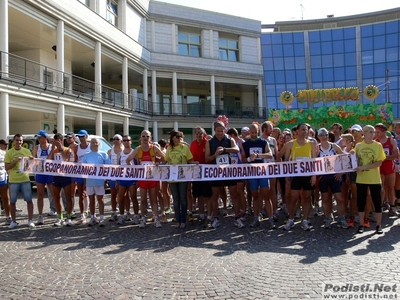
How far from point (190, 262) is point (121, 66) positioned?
65.8 feet

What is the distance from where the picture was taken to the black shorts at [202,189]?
6871 millimetres

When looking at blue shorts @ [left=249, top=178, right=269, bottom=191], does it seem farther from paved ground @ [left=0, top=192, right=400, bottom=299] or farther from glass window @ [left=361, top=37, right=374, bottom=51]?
glass window @ [left=361, top=37, right=374, bottom=51]

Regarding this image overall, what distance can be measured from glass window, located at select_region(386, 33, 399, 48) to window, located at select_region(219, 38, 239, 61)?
22977mm

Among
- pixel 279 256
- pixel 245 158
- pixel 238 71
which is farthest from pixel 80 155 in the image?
pixel 238 71

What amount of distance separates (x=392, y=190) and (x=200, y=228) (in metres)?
4.03

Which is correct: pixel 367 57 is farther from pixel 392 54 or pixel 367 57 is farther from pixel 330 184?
pixel 330 184

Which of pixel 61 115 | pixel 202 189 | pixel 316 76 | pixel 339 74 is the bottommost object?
pixel 202 189

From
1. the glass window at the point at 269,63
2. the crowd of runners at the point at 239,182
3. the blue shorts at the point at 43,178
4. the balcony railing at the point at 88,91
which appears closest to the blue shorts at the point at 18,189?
the crowd of runners at the point at 239,182

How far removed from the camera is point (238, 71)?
28.7 meters

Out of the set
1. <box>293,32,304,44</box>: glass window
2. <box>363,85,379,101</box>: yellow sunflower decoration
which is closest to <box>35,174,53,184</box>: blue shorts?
<box>363,85,379,101</box>: yellow sunflower decoration

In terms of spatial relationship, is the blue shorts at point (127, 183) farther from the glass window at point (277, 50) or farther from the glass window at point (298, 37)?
the glass window at point (298, 37)

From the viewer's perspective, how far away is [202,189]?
6945mm

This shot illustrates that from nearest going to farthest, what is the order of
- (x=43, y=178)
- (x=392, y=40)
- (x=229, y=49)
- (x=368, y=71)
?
(x=43, y=178), (x=229, y=49), (x=392, y=40), (x=368, y=71)

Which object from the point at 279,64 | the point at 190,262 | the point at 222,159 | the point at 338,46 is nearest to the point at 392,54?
the point at 338,46
